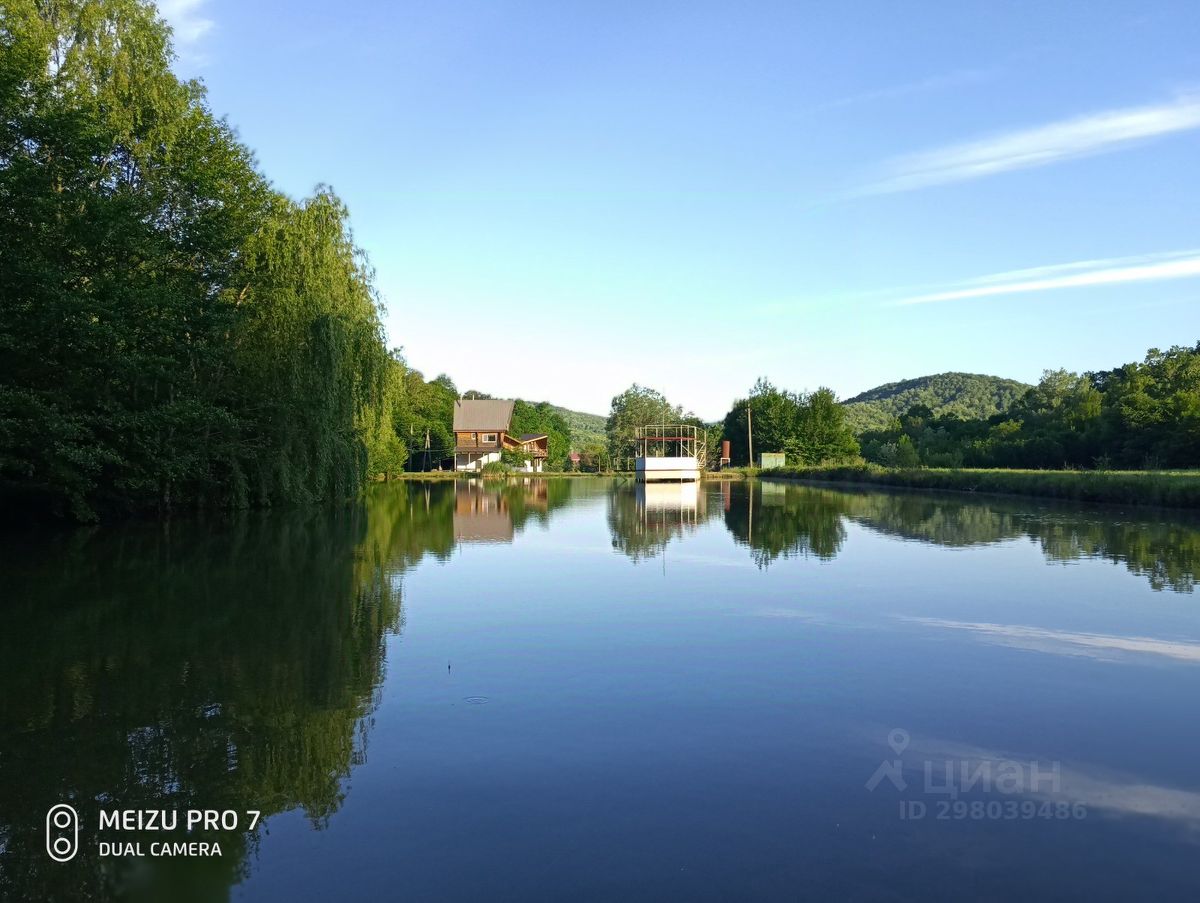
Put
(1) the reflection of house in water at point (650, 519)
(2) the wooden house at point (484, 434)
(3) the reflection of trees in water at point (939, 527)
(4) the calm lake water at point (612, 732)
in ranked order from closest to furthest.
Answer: (4) the calm lake water at point (612, 732)
(3) the reflection of trees in water at point (939, 527)
(1) the reflection of house in water at point (650, 519)
(2) the wooden house at point (484, 434)

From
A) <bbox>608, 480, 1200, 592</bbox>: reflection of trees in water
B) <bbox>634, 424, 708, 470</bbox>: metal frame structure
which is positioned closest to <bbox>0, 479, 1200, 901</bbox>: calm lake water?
<bbox>608, 480, 1200, 592</bbox>: reflection of trees in water

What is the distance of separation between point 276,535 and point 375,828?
16234 mm

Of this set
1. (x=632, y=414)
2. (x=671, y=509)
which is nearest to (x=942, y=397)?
(x=632, y=414)

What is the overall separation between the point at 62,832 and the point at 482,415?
72.8 m

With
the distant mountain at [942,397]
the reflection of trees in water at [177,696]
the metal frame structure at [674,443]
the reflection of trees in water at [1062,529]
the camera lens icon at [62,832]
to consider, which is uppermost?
the distant mountain at [942,397]

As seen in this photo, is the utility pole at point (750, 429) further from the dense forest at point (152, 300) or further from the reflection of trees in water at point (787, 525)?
the dense forest at point (152, 300)

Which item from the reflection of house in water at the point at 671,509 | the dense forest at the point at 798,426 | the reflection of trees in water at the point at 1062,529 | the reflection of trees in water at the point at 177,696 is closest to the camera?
the reflection of trees in water at the point at 177,696

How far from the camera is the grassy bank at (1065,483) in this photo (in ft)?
88.6

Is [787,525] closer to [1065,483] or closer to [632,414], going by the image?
[1065,483]

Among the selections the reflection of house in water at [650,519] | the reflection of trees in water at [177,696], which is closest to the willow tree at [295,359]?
the reflection of house in water at [650,519]

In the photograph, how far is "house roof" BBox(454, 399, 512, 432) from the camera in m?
75.9

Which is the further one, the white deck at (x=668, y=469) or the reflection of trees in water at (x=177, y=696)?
the white deck at (x=668, y=469)

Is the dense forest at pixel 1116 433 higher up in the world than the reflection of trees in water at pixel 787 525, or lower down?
higher up

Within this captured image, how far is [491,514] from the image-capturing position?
2888 cm
